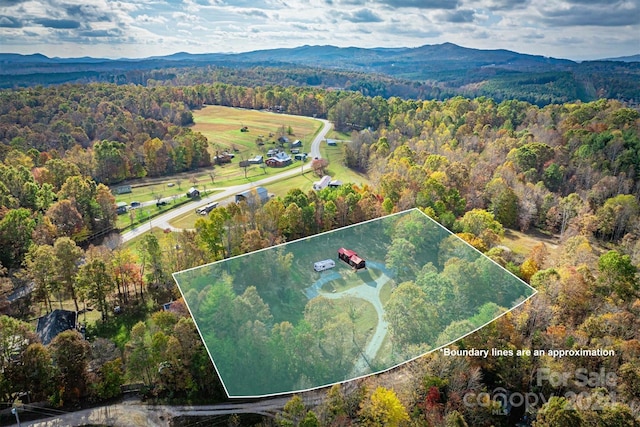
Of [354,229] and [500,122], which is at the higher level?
[354,229]

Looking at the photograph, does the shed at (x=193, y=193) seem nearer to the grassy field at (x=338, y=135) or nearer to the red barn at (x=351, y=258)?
the grassy field at (x=338, y=135)

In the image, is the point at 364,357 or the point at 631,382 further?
the point at 631,382

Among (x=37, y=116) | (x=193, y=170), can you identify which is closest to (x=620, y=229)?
(x=193, y=170)

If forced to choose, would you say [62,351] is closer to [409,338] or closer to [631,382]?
[409,338]

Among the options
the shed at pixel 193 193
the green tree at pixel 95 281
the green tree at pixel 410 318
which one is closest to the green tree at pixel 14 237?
the green tree at pixel 95 281

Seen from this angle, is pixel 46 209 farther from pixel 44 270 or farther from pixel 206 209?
pixel 44 270

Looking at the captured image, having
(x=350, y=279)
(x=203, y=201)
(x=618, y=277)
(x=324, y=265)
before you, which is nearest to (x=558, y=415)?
(x=350, y=279)

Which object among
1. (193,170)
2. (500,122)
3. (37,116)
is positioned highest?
(500,122)
